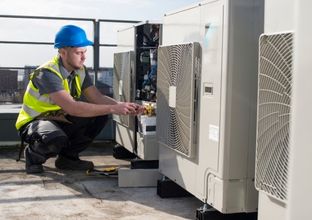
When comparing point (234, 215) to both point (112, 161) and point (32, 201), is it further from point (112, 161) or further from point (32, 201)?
point (112, 161)

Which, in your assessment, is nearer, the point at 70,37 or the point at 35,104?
the point at 70,37

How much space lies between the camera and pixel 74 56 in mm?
4191

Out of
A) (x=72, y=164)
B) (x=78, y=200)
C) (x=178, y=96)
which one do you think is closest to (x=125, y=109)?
(x=178, y=96)

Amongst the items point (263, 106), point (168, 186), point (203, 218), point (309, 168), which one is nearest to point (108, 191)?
point (168, 186)

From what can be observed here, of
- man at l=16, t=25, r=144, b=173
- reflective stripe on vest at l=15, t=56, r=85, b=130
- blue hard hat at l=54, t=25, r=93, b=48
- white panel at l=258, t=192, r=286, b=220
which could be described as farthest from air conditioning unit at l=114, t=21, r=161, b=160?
white panel at l=258, t=192, r=286, b=220

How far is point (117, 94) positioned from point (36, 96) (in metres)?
0.93

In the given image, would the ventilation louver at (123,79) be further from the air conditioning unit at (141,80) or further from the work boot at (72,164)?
the work boot at (72,164)

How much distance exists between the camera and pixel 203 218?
114 inches

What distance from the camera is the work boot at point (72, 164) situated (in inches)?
175

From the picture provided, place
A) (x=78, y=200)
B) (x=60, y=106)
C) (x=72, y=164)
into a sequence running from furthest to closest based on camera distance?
(x=72, y=164)
(x=60, y=106)
(x=78, y=200)

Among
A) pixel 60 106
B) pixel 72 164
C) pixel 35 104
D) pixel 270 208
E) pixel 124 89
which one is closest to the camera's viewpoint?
pixel 270 208

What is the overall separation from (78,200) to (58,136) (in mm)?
858

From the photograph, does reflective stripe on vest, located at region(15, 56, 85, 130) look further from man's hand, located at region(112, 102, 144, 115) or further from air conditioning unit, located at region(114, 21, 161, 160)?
man's hand, located at region(112, 102, 144, 115)

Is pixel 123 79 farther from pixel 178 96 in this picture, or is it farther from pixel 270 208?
pixel 270 208
